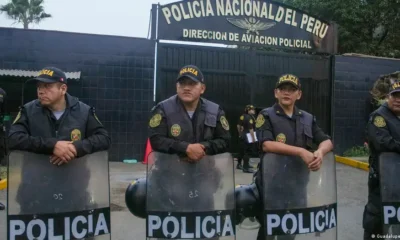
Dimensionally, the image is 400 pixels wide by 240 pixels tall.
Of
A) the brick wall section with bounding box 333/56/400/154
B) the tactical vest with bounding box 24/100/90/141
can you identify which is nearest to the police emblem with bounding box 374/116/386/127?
the tactical vest with bounding box 24/100/90/141

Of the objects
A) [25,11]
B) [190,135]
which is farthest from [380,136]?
[25,11]

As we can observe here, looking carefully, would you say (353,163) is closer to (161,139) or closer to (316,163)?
(316,163)

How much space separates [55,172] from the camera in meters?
2.66

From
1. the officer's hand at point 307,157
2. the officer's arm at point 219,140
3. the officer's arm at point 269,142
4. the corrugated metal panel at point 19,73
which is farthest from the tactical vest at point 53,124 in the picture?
the corrugated metal panel at point 19,73

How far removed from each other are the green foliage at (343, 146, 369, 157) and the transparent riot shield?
30.6ft

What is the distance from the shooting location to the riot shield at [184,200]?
2723 millimetres

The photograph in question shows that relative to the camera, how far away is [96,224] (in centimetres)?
275

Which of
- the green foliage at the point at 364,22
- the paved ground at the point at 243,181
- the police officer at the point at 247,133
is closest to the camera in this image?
the paved ground at the point at 243,181

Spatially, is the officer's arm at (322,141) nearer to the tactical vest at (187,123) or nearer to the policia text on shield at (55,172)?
the tactical vest at (187,123)

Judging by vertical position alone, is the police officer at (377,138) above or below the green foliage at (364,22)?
below

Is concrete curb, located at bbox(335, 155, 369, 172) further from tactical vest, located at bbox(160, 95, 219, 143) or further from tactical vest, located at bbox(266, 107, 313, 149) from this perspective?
tactical vest, located at bbox(160, 95, 219, 143)

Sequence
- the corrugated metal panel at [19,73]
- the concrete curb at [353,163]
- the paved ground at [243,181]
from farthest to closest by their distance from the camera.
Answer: the concrete curb at [353,163]
the corrugated metal panel at [19,73]
the paved ground at [243,181]

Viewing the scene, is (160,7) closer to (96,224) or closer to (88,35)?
(88,35)

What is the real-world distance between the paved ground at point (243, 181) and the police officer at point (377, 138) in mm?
1307
